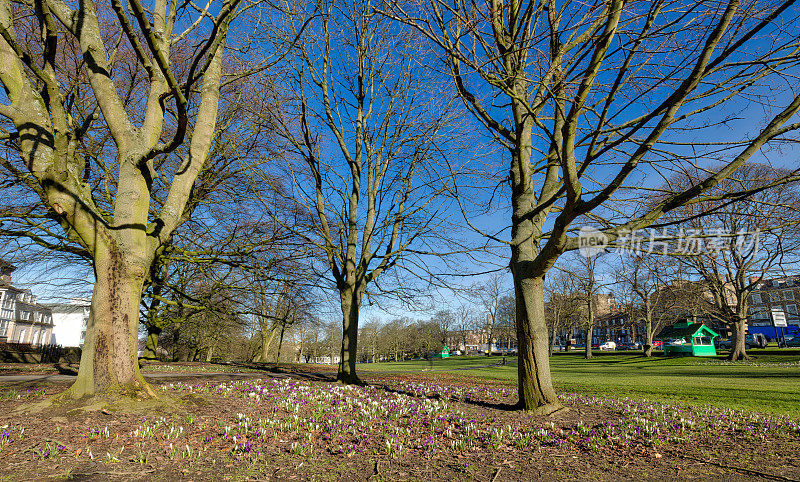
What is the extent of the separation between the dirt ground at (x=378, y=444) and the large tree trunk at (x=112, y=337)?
1.55 ft

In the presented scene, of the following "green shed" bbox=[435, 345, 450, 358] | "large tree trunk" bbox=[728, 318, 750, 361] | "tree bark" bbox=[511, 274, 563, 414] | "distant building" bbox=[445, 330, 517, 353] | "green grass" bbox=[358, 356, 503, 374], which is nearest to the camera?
"tree bark" bbox=[511, 274, 563, 414]

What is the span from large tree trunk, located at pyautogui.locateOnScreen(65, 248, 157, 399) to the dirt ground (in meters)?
0.47

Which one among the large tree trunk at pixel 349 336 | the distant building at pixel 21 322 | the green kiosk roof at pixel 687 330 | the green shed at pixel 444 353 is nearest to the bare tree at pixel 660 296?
the green kiosk roof at pixel 687 330

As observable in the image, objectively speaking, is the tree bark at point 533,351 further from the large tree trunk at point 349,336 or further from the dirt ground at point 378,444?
the large tree trunk at point 349,336

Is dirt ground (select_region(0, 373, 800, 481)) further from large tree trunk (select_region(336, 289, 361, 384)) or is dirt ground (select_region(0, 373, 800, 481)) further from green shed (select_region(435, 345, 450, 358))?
green shed (select_region(435, 345, 450, 358))

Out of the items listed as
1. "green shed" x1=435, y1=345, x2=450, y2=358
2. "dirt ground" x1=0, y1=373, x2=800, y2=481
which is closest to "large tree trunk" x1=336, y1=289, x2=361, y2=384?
"dirt ground" x1=0, y1=373, x2=800, y2=481

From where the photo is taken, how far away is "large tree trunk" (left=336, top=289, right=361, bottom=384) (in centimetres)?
1004

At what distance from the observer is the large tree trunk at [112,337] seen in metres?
5.23

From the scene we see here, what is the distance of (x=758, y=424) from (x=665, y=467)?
3453 mm

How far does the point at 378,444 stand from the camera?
13.5 feet

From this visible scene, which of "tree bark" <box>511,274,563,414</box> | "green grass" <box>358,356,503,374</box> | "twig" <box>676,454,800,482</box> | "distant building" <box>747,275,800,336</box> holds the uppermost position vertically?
"distant building" <box>747,275,800,336</box>

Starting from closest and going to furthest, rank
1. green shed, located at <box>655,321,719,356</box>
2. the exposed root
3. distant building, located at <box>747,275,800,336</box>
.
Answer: the exposed root
distant building, located at <box>747,275,800,336</box>
green shed, located at <box>655,321,719,356</box>

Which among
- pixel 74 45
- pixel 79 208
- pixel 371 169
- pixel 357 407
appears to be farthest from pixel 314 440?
pixel 74 45

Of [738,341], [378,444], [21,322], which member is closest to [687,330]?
[738,341]
